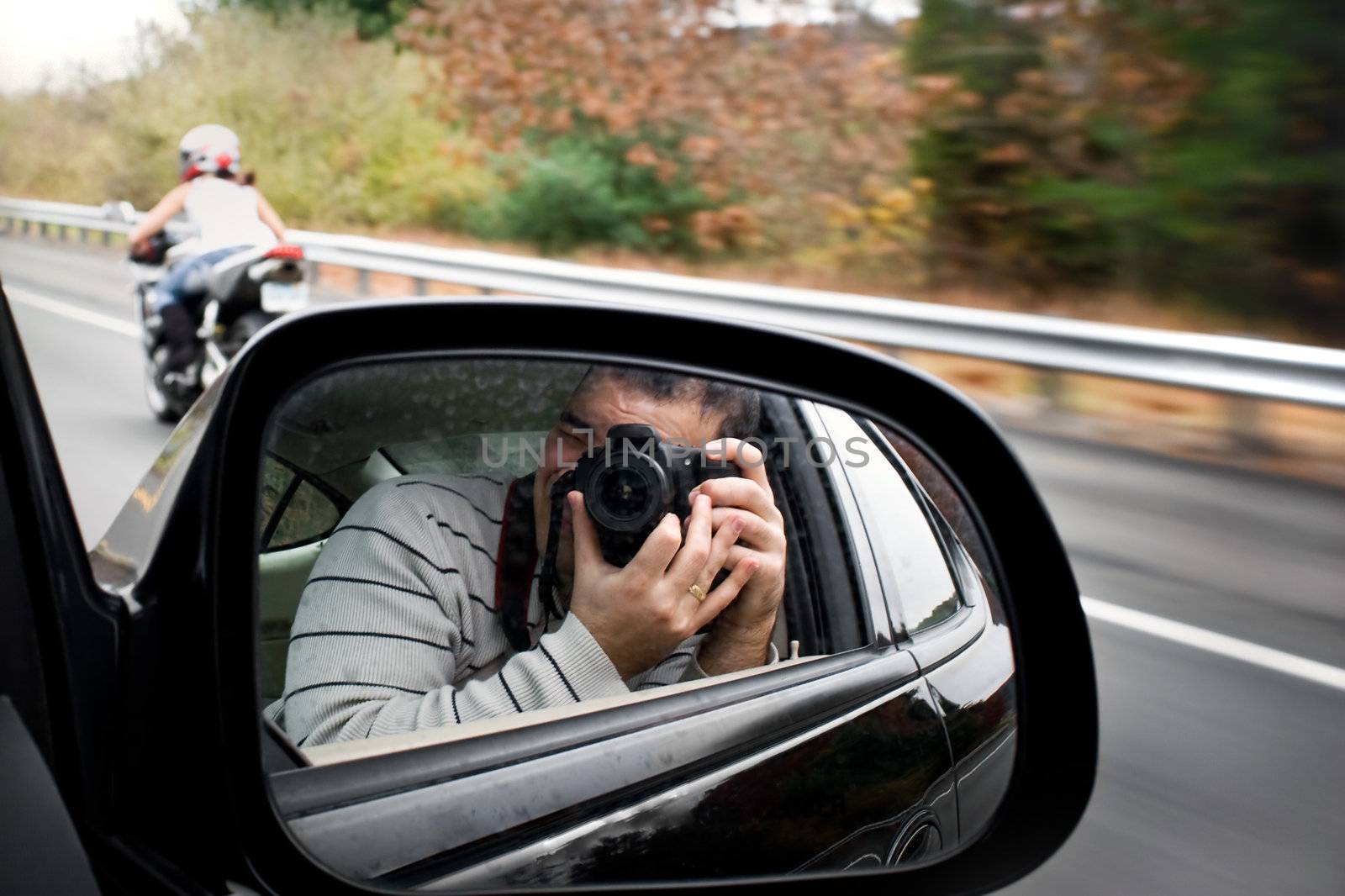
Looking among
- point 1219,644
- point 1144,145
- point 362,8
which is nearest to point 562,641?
point 1219,644

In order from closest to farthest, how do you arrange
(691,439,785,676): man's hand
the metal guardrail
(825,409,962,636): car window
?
(691,439,785,676): man's hand
(825,409,962,636): car window
the metal guardrail

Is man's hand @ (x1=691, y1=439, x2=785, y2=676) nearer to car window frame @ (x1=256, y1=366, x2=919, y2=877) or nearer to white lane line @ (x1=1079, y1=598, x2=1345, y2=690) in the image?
car window frame @ (x1=256, y1=366, x2=919, y2=877)

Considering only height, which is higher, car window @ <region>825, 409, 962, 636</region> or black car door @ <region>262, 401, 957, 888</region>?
car window @ <region>825, 409, 962, 636</region>

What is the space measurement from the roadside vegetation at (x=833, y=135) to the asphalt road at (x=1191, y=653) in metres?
2.69

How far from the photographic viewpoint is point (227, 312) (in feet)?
25.3

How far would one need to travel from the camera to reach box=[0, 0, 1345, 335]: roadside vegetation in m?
8.75

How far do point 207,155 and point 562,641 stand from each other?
7873 mm

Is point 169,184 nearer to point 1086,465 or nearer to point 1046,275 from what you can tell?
point 1046,275

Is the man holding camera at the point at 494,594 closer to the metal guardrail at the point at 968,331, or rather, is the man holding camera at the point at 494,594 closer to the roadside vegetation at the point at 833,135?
the metal guardrail at the point at 968,331

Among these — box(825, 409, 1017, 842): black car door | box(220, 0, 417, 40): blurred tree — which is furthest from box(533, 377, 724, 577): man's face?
box(220, 0, 417, 40): blurred tree

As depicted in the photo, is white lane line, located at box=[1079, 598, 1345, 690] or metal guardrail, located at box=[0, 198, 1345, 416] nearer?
white lane line, located at box=[1079, 598, 1345, 690]

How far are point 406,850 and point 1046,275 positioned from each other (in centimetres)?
952

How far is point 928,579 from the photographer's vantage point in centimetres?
165

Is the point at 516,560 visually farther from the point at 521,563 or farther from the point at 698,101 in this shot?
the point at 698,101
